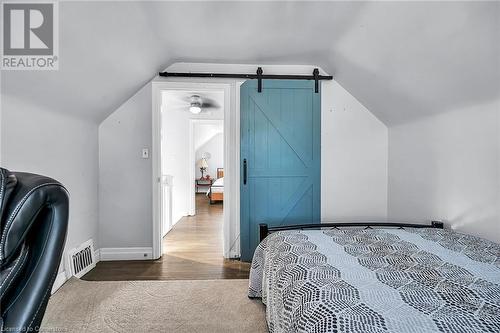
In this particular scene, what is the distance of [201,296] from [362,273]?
1.42 m

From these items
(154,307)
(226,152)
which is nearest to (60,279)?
(154,307)

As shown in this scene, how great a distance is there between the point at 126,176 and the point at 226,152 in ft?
3.98

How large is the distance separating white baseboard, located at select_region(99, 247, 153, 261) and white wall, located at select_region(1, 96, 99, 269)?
0.20 meters

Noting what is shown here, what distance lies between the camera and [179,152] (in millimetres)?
4953

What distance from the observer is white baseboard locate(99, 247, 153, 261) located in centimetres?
277

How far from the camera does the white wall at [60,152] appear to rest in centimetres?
168

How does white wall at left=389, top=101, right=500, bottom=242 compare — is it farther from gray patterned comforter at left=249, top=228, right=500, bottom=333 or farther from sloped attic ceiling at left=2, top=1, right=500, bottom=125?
gray patterned comforter at left=249, top=228, right=500, bottom=333

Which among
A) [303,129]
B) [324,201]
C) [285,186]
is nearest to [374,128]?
[303,129]

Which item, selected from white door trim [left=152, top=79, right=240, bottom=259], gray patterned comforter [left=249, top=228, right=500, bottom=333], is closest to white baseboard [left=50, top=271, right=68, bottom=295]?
white door trim [left=152, top=79, right=240, bottom=259]

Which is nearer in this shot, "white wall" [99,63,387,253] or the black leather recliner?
the black leather recliner

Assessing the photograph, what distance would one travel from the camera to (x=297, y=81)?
2.85 meters

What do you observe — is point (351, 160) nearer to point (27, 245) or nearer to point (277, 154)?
point (277, 154)

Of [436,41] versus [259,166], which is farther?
[259,166]

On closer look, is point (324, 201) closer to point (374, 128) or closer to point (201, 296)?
point (374, 128)
